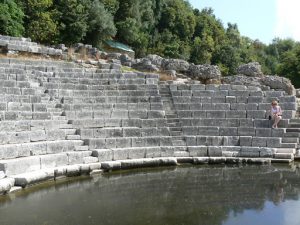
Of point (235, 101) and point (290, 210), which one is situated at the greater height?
point (235, 101)

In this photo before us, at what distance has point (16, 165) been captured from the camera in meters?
9.16

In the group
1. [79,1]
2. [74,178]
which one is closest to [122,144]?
[74,178]

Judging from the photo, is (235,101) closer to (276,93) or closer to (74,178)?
(276,93)

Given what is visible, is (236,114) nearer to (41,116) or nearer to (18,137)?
(41,116)

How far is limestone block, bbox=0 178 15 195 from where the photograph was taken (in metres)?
8.24

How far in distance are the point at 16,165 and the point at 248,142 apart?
22.4 feet

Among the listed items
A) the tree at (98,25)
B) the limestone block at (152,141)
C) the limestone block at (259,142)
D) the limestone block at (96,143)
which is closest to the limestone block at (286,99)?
the limestone block at (259,142)

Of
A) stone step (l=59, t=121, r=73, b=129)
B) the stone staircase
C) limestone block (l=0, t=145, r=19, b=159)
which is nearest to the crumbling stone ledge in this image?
limestone block (l=0, t=145, r=19, b=159)

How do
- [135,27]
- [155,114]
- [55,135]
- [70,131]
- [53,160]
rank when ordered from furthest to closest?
[135,27] < [155,114] < [70,131] < [55,135] < [53,160]

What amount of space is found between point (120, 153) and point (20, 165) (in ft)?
9.85

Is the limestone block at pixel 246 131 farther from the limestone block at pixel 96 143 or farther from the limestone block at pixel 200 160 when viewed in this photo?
the limestone block at pixel 96 143

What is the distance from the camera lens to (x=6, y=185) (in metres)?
8.34

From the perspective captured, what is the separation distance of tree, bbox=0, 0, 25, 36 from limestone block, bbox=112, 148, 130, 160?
12433 millimetres

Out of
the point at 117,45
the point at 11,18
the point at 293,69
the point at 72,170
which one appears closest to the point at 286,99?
the point at 72,170
